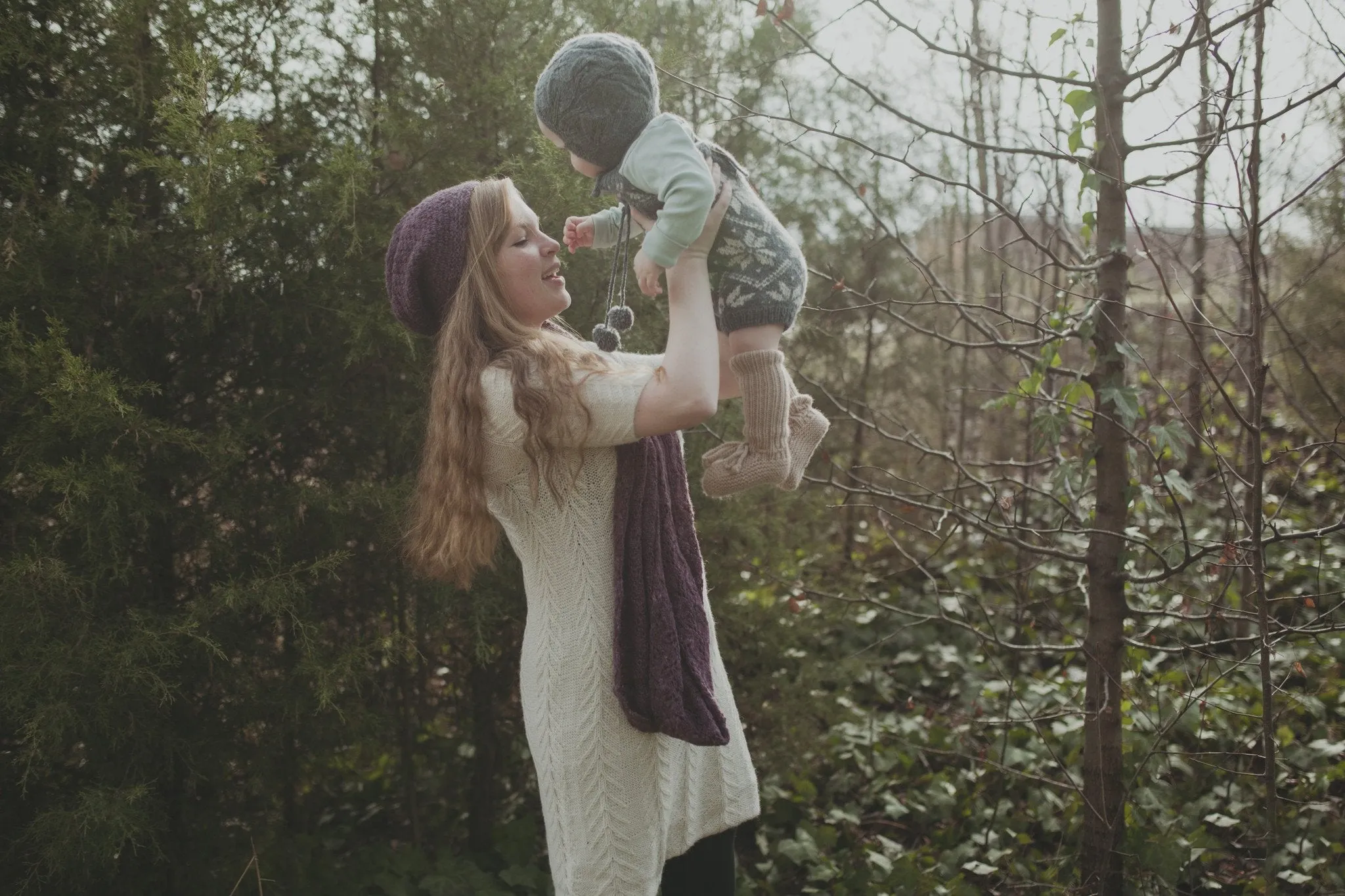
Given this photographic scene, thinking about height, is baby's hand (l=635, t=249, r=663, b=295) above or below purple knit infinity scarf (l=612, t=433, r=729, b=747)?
above

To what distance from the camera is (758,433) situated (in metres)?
1.62

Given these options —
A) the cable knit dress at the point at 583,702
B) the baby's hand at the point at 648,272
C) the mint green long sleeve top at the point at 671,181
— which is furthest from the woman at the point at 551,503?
the mint green long sleeve top at the point at 671,181

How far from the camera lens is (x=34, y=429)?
2.26 metres

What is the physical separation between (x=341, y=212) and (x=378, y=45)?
587 mm

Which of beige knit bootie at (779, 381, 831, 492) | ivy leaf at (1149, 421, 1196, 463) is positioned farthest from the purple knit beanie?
ivy leaf at (1149, 421, 1196, 463)

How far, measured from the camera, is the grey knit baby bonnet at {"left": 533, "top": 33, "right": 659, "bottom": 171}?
1.52m

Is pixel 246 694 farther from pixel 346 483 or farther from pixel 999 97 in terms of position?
pixel 999 97

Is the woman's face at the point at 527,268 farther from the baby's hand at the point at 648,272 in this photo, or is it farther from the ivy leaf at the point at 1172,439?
the ivy leaf at the point at 1172,439

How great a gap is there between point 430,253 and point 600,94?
1.34ft

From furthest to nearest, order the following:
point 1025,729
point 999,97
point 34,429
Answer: point 999,97
point 1025,729
point 34,429

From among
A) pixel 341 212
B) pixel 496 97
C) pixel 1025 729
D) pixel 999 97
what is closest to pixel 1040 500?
pixel 1025 729

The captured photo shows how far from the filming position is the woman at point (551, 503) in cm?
161

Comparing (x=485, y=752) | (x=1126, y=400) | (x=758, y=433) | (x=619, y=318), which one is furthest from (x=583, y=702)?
(x=485, y=752)

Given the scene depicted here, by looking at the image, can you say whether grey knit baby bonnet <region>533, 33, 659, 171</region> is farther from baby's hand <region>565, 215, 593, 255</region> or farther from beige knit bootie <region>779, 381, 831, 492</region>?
beige knit bootie <region>779, 381, 831, 492</region>
